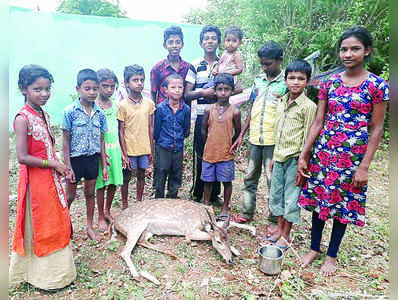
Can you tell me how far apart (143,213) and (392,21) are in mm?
3120

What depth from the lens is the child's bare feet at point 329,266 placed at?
115 inches

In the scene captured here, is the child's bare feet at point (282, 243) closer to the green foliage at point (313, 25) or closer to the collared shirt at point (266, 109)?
the collared shirt at point (266, 109)

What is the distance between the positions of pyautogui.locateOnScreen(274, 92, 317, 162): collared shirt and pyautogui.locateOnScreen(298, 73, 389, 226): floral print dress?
177 mm

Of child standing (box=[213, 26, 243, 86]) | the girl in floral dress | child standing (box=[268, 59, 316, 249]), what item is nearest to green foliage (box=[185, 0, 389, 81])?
child standing (box=[213, 26, 243, 86])

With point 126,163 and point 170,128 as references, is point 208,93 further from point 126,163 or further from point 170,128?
point 126,163

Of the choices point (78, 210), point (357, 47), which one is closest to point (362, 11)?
point (357, 47)

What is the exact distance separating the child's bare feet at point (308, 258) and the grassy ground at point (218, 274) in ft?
0.18

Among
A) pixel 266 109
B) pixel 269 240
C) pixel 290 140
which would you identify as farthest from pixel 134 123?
pixel 269 240

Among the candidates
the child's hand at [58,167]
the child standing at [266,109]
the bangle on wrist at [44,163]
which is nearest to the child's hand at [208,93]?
the child standing at [266,109]

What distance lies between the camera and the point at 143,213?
11.4 ft

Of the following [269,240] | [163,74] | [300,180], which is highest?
[163,74]

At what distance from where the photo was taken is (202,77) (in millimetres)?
4059

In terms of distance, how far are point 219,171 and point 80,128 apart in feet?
5.65

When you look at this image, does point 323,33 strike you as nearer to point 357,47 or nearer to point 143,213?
point 357,47
